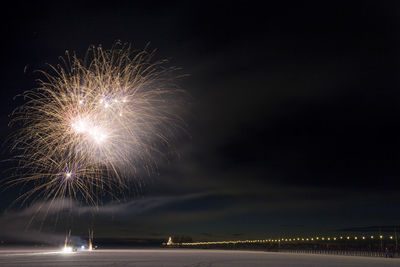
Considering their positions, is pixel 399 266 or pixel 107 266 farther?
pixel 399 266

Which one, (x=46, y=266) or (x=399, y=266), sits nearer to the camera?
(x=46, y=266)

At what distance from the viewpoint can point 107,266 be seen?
3641cm

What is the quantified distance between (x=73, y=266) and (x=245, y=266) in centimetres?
1660

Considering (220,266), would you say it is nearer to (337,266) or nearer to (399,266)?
(337,266)

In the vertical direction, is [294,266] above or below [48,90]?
below

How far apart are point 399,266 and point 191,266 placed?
2139 cm

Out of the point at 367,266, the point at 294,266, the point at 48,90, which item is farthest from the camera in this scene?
the point at 367,266

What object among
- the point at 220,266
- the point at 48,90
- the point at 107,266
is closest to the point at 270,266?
the point at 220,266

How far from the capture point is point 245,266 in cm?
3819

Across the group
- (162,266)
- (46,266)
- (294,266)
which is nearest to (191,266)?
(162,266)

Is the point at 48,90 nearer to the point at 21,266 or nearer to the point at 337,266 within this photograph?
the point at 21,266

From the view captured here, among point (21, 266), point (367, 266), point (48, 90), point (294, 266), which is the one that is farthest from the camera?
point (367, 266)

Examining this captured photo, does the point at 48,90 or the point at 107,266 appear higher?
the point at 48,90

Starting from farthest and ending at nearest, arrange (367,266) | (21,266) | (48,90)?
(367,266)
(21,266)
(48,90)
